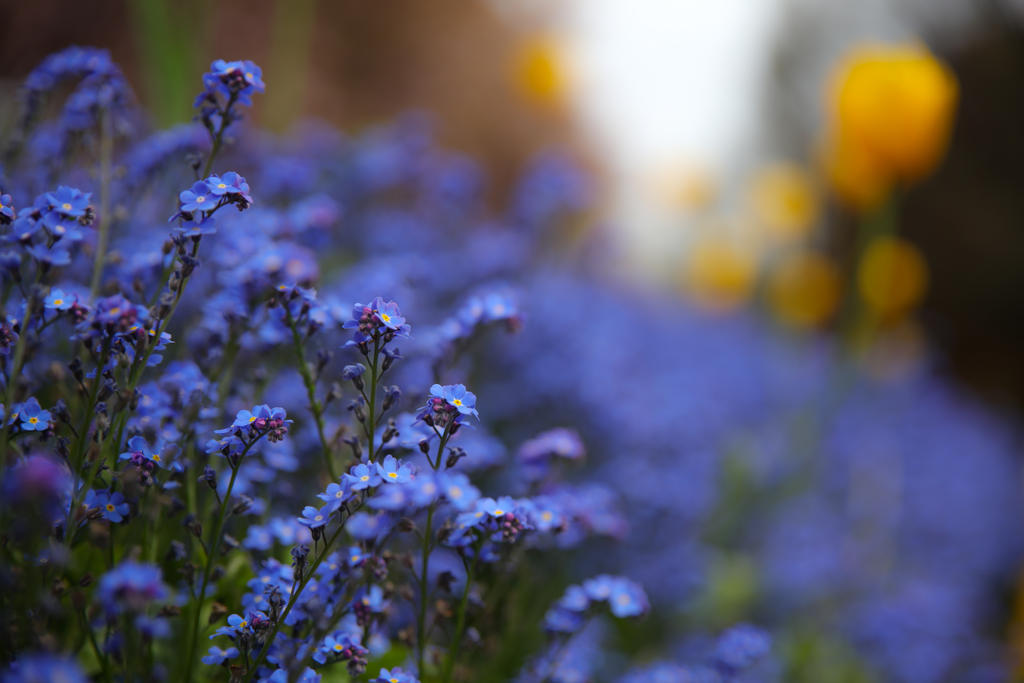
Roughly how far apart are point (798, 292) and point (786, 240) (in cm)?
109

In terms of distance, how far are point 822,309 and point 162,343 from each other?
6.01 meters

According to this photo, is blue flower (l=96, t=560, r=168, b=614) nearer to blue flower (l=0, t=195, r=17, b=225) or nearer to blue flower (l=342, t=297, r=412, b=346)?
blue flower (l=342, t=297, r=412, b=346)

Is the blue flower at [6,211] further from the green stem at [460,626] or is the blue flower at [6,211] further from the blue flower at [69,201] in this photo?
the green stem at [460,626]

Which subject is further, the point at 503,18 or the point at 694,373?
the point at 503,18

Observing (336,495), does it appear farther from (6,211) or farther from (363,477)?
(6,211)

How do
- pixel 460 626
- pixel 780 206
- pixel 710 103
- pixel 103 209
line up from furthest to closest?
→ pixel 710 103
pixel 780 206
pixel 103 209
pixel 460 626

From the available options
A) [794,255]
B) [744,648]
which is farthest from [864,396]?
[744,648]

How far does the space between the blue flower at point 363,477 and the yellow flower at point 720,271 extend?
5.45 m

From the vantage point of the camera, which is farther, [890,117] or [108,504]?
[890,117]

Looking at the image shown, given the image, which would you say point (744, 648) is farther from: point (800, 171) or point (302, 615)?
point (800, 171)

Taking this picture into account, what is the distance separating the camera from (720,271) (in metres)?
6.18

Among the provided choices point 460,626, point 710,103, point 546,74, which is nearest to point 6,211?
point 460,626

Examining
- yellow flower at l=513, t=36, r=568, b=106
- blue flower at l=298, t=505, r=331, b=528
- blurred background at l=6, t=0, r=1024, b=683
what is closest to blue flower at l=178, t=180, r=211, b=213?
blue flower at l=298, t=505, r=331, b=528

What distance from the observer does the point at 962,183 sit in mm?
7336
